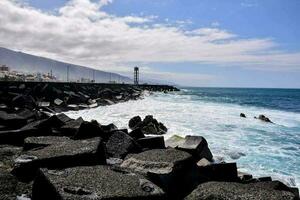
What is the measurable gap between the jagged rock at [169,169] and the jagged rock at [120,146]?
993 mm

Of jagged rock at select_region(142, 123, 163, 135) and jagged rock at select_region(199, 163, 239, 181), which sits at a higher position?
jagged rock at select_region(199, 163, 239, 181)

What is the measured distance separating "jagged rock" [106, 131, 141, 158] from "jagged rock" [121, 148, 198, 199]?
3.26 ft

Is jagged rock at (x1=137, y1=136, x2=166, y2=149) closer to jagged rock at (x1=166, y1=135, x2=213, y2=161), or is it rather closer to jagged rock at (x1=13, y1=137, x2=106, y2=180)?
jagged rock at (x1=166, y1=135, x2=213, y2=161)

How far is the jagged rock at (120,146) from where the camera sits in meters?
7.71

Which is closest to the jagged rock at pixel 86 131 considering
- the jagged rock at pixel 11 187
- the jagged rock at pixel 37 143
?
the jagged rock at pixel 37 143

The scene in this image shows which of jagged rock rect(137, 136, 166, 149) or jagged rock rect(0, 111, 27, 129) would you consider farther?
jagged rock rect(0, 111, 27, 129)

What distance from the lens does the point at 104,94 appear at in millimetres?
39188

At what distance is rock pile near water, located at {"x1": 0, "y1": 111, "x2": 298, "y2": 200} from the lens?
4.69 metres

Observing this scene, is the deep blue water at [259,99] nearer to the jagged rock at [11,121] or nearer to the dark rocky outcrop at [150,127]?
the dark rocky outcrop at [150,127]

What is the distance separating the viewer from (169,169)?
5.93 m

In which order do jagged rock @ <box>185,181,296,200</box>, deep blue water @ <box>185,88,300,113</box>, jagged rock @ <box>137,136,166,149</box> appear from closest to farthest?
jagged rock @ <box>185,181,296,200</box> → jagged rock @ <box>137,136,166,149</box> → deep blue water @ <box>185,88,300,113</box>

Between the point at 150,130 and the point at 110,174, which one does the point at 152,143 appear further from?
the point at 150,130

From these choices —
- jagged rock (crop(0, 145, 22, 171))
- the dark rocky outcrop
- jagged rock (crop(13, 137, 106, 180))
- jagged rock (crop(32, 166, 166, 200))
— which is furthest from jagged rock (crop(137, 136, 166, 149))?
the dark rocky outcrop

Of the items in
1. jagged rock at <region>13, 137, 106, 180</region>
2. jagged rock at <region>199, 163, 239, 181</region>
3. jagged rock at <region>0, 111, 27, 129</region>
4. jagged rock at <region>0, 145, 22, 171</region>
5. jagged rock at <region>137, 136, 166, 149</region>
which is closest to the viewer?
jagged rock at <region>13, 137, 106, 180</region>
